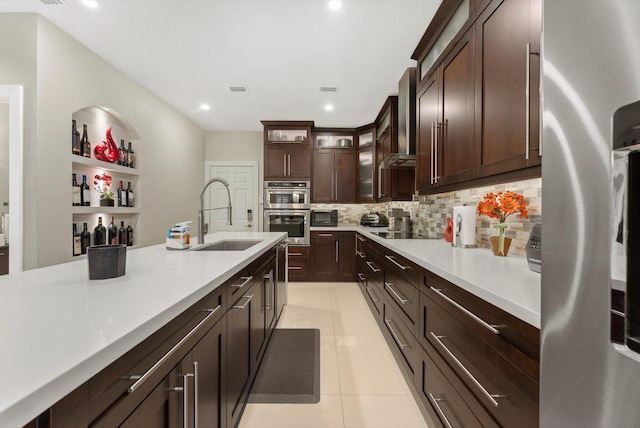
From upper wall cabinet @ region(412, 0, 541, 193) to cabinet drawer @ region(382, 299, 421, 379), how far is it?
1039 millimetres

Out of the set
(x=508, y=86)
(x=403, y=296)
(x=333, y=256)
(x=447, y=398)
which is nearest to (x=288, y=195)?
(x=333, y=256)

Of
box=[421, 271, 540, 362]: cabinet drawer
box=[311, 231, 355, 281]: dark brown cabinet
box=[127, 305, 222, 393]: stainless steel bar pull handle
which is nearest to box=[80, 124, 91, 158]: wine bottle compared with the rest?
box=[127, 305, 222, 393]: stainless steel bar pull handle

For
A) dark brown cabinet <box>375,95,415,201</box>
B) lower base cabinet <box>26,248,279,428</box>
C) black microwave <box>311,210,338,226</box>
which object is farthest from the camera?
black microwave <box>311,210,338,226</box>

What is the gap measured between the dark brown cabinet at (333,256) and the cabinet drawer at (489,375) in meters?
3.63

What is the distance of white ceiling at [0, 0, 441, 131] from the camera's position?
2307 mm

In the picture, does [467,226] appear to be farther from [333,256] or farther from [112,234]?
[112,234]

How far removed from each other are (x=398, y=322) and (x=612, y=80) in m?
2.06

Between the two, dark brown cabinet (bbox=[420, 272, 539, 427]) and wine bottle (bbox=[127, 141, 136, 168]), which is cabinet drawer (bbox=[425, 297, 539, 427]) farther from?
wine bottle (bbox=[127, 141, 136, 168])

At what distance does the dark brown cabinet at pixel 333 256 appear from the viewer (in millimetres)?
5055

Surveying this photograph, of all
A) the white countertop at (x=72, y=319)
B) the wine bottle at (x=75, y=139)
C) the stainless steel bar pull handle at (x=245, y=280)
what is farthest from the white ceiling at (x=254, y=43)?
the white countertop at (x=72, y=319)

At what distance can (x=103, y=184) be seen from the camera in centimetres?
345

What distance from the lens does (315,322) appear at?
3.16m

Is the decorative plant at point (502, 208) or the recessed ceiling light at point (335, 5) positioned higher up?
the recessed ceiling light at point (335, 5)

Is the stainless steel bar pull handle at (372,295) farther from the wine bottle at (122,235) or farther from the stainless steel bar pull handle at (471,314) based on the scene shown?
the wine bottle at (122,235)
